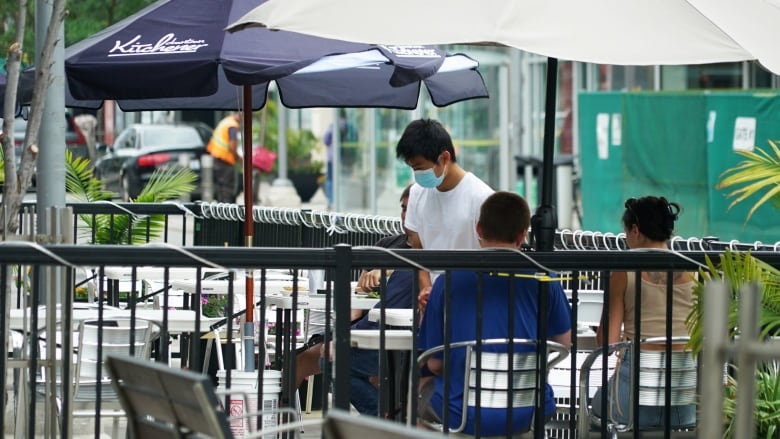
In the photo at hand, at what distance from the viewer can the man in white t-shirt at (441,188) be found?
287 inches

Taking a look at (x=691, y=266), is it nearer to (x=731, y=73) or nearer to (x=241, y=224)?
(x=241, y=224)

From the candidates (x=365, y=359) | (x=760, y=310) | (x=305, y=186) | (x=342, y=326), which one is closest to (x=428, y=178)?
(x=365, y=359)

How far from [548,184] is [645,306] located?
0.68 m

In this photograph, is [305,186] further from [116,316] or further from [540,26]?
[540,26]

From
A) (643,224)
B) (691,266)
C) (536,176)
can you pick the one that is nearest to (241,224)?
(643,224)

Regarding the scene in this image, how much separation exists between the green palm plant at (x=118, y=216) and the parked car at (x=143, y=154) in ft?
54.0

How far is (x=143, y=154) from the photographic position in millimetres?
29531

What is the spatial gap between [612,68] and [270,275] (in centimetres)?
1734

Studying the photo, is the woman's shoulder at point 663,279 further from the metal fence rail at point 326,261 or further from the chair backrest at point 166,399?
the chair backrest at point 166,399

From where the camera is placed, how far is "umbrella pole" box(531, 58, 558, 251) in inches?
233

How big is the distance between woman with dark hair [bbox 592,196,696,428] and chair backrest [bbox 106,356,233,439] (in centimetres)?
194

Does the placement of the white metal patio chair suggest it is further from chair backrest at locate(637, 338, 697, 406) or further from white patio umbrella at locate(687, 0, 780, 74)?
white patio umbrella at locate(687, 0, 780, 74)

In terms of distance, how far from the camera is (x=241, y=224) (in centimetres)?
1170

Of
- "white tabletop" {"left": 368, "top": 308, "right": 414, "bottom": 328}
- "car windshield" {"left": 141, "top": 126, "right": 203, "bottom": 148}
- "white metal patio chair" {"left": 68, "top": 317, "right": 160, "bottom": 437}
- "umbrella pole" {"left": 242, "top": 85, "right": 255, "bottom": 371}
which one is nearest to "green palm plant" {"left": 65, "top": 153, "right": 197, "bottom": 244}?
"umbrella pole" {"left": 242, "top": 85, "right": 255, "bottom": 371}
